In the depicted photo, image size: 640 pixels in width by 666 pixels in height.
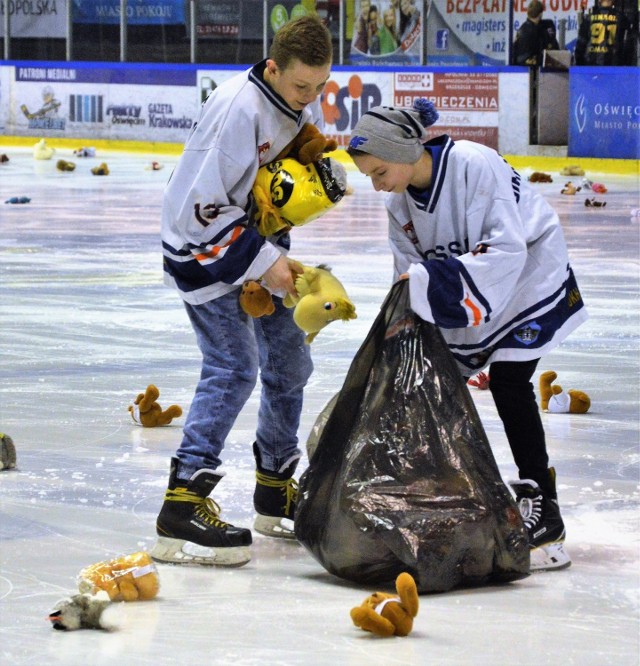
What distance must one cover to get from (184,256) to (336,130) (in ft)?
54.3

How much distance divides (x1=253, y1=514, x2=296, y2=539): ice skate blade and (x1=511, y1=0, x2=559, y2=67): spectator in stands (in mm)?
15018

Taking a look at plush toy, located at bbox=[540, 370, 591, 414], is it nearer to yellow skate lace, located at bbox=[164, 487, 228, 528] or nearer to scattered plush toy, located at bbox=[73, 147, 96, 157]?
yellow skate lace, located at bbox=[164, 487, 228, 528]

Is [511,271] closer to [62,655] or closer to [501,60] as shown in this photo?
[62,655]

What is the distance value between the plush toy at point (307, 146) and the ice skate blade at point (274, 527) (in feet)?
2.89

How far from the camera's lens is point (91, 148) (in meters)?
21.2

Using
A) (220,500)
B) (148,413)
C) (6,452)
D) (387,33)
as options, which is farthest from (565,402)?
(387,33)

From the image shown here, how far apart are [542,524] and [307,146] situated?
1009mm

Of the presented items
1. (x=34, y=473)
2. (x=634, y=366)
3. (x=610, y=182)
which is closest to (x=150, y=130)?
(x=610, y=182)

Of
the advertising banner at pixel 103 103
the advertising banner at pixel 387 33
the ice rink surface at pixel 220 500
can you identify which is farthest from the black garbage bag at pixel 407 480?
the advertising banner at pixel 103 103

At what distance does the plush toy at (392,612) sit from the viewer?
2.85m

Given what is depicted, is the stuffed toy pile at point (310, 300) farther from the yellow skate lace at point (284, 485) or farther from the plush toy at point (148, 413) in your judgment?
the plush toy at point (148, 413)

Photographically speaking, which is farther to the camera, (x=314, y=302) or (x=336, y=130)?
(x=336, y=130)

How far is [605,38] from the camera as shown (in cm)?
1738

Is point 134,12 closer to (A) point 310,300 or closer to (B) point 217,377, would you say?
(B) point 217,377
